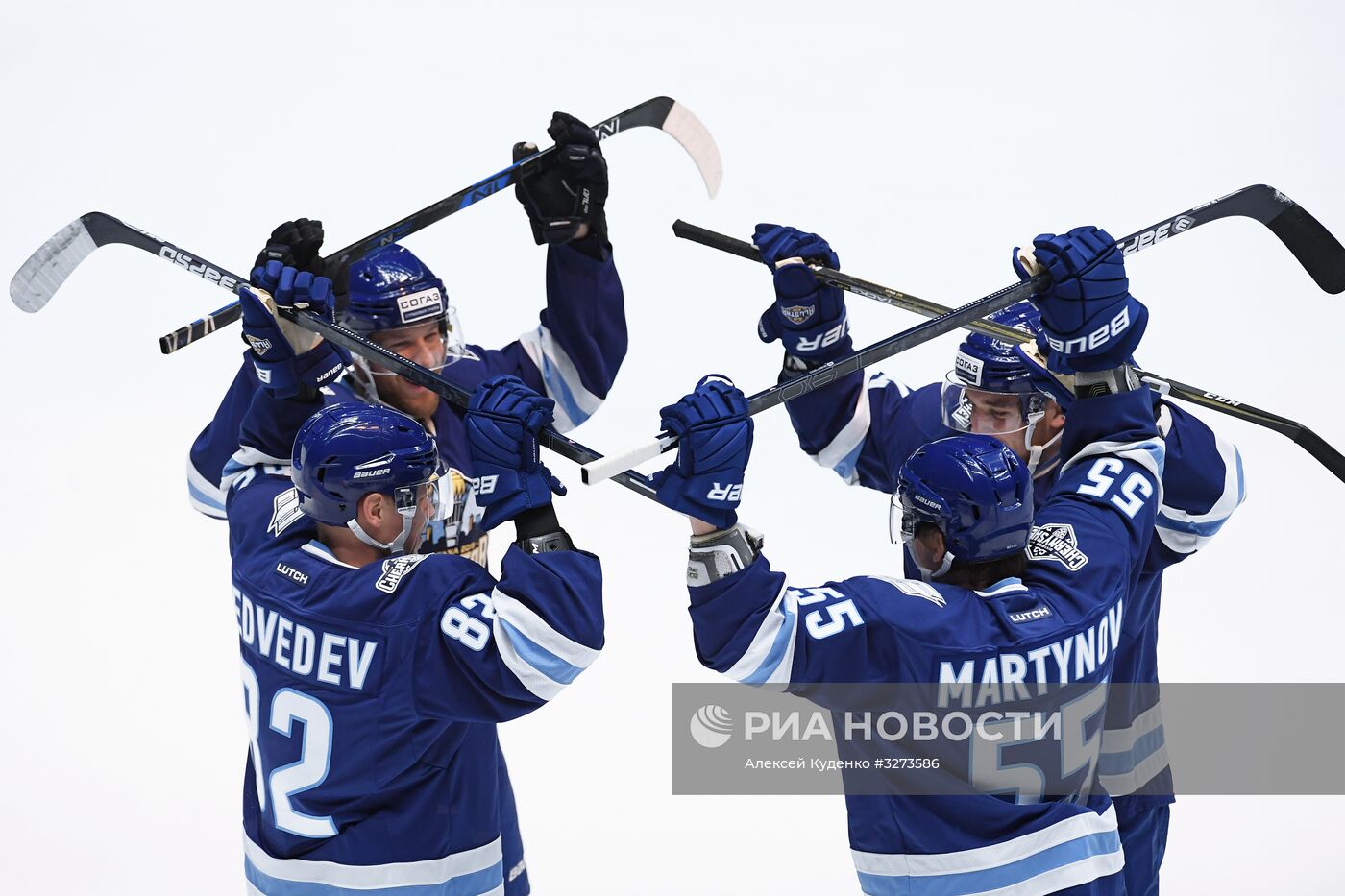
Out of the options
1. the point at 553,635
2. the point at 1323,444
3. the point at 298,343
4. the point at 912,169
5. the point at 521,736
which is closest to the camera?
the point at 553,635

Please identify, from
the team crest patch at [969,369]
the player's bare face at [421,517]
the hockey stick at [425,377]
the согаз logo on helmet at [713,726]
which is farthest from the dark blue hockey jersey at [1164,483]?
the player's bare face at [421,517]

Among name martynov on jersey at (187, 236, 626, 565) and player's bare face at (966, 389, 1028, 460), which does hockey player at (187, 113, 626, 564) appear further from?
player's bare face at (966, 389, 1028, 460)

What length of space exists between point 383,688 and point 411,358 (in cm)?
109

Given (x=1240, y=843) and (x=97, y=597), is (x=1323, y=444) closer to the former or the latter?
(x=1240, y=843)

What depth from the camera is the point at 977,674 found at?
9.54ft

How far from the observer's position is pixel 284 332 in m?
3.40

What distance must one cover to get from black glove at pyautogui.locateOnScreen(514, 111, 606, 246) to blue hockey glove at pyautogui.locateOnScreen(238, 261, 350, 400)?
730mm

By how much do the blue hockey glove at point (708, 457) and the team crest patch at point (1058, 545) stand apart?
0.59 meters

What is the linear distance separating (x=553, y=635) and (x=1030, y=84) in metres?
4.89

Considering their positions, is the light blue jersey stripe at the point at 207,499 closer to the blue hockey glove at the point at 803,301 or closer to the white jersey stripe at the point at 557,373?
the white jersey stripe at the point at 557,373

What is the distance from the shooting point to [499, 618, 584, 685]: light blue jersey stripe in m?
2.80

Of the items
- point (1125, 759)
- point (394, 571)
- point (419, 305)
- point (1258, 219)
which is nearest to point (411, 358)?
point (419, 305)

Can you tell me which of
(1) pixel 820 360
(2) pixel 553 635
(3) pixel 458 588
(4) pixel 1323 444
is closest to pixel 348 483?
(3) pixel 458 588

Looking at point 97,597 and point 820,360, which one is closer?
point 820,360
